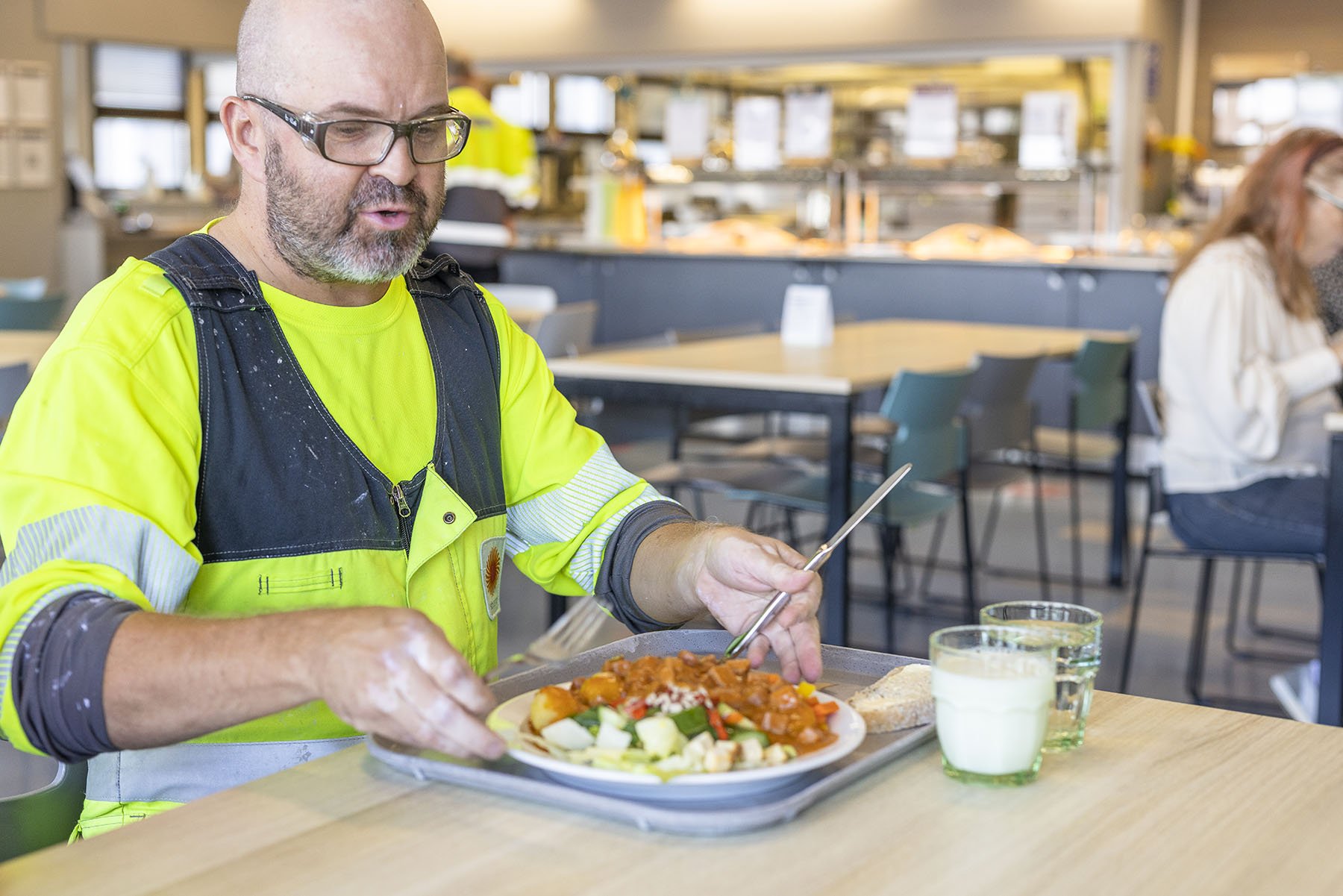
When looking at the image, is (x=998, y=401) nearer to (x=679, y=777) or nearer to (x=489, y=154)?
(x=679, y=777)

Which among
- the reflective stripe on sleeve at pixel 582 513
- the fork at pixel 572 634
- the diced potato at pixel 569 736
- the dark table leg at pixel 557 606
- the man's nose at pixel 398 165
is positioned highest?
the man's nose at pixel 398 165

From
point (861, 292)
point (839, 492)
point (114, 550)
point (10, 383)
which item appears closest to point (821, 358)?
point (839, 492)

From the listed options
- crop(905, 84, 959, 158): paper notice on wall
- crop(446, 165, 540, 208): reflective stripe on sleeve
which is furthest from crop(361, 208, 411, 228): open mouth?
crop(905, 84, 959, 158): paper notice on wall

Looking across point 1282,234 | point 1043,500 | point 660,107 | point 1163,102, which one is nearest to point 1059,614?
point 1282,234

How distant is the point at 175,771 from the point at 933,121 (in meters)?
6.91

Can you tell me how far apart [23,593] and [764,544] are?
53 centimetres

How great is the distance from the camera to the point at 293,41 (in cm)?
118

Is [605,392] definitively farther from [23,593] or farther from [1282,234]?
[23,593]

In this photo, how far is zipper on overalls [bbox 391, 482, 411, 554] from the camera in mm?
1229

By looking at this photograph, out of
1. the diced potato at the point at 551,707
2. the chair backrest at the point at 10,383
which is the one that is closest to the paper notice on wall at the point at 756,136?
the chair backrest at the point at 10,383

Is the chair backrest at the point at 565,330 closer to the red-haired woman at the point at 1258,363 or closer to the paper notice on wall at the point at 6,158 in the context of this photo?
the red-haired woman at the point at 1258,363

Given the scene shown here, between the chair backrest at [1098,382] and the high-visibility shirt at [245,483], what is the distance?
2.76 m

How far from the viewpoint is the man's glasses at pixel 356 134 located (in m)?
1.17

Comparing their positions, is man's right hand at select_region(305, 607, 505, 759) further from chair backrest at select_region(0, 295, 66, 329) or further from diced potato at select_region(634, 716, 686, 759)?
chair backrest at select_region(0, 295, 66, 329)
